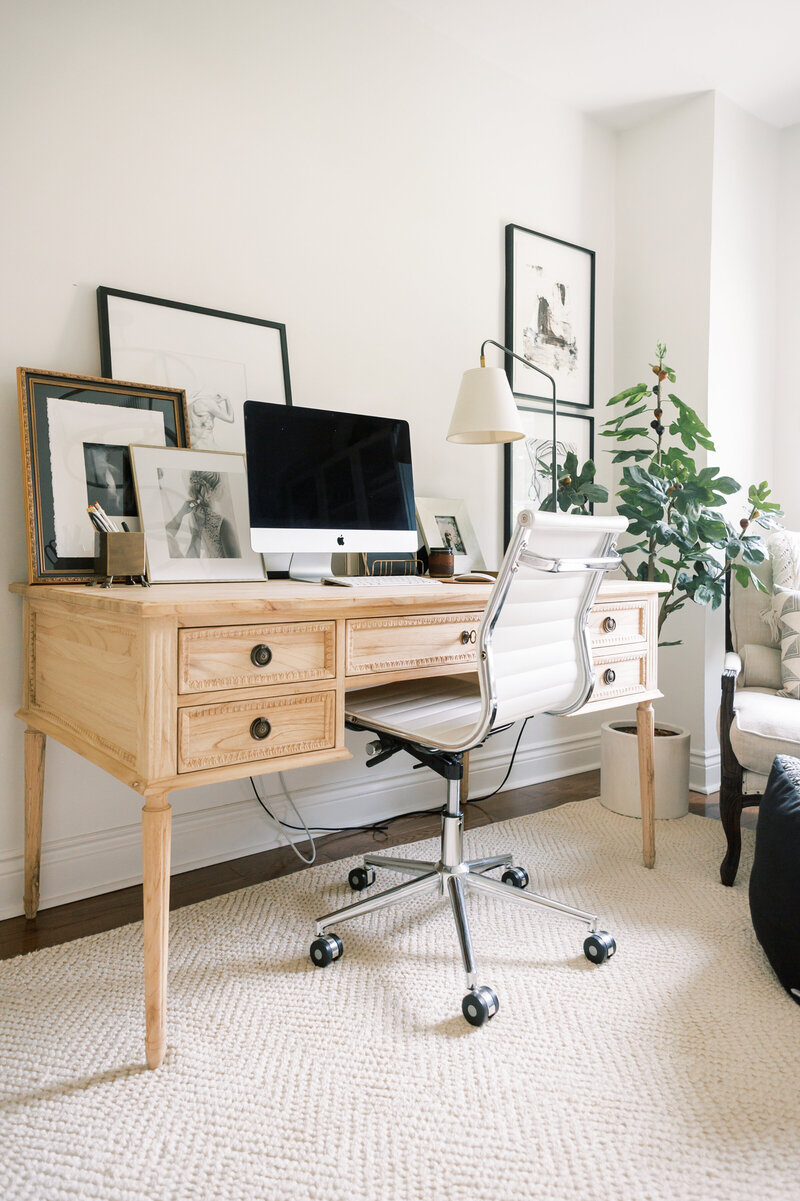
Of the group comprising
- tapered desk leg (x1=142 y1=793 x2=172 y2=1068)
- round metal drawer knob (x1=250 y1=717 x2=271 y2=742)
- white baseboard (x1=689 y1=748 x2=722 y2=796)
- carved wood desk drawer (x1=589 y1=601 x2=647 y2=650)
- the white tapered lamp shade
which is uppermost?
the white tapered lamp shade

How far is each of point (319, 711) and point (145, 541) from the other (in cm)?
62

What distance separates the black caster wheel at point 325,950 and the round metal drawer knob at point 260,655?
25.2 inches

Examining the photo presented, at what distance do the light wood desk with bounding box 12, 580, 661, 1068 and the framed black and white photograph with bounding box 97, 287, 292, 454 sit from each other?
544 millimetres

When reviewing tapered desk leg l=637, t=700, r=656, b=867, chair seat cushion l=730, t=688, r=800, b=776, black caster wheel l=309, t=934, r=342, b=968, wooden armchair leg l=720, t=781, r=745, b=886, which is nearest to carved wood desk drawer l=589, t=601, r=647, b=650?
tapered desk leg l=637, t=700, r=656, b=867

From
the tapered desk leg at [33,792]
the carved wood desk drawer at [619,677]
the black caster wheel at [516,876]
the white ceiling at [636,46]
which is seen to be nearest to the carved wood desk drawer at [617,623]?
the carved wood desk drawer at [619,677]

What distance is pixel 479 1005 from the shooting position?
1387mm

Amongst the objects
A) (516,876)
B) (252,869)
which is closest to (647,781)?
(516,876)

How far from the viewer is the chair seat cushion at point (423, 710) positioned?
5.03 feet

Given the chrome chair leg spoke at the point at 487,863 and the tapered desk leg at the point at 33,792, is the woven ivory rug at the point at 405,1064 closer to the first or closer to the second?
the chrome chair leg spoke at the point at 487,863

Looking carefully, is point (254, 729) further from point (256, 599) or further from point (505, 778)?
point (505, 778)

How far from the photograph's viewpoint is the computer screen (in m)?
1.81

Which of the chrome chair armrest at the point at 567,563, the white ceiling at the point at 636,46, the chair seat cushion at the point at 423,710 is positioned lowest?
the chair seat cushion at the point at 423,710

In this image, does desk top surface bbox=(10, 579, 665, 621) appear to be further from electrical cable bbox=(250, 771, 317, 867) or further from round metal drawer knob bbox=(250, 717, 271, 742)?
electrical cable bbox=(250, 771, 317, 867)

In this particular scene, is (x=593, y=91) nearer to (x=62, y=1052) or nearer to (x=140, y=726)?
(x=140, y=726)
